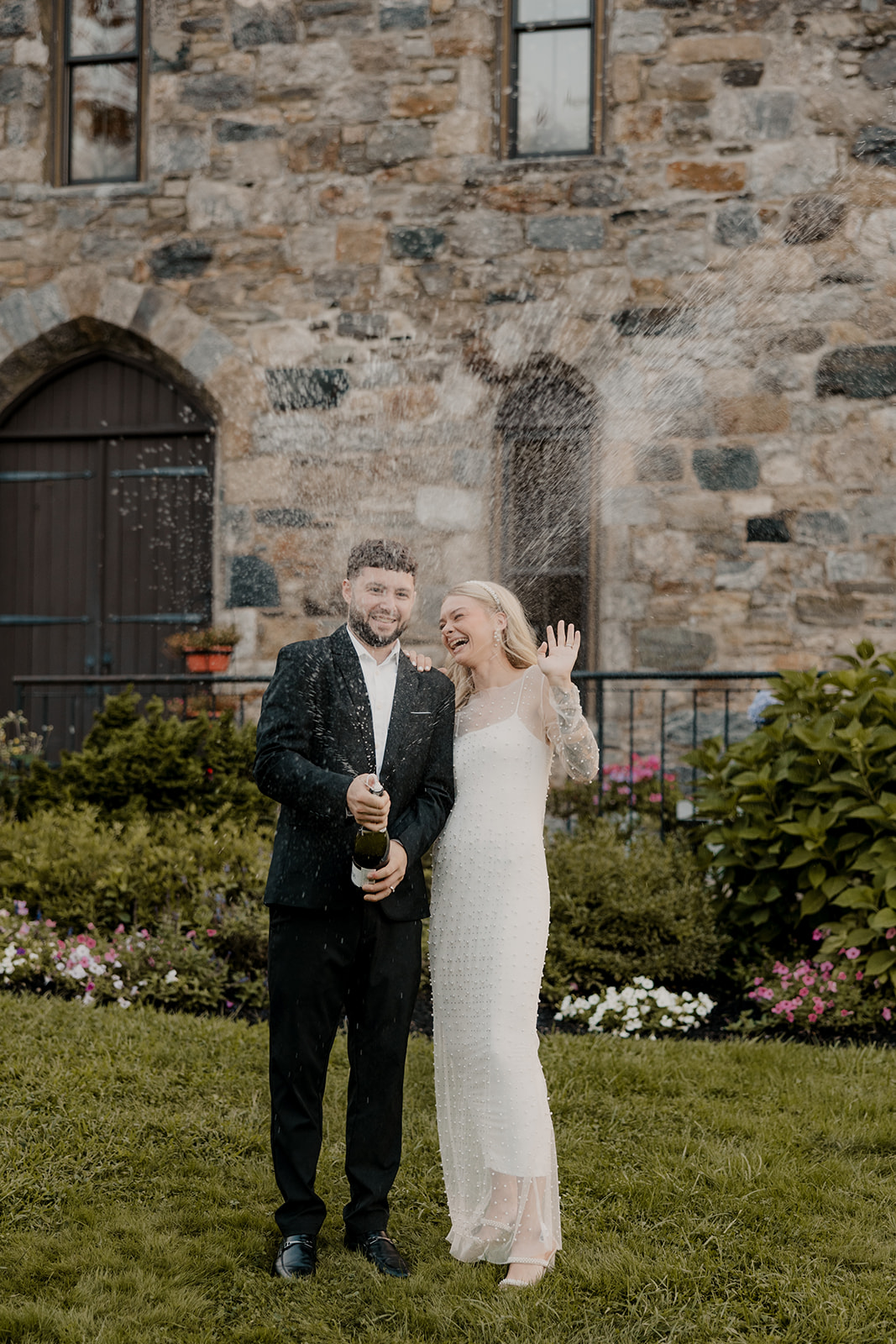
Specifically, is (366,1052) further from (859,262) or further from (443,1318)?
(859,262)

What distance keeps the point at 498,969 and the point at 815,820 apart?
2365mm

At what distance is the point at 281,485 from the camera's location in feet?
26.5

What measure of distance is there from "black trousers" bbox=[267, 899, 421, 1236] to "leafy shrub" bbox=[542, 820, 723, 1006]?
2.14m

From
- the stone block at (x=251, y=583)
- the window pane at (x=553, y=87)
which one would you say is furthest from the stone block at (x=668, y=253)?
the stone block at (x=251, y=583)

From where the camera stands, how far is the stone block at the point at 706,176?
764cm

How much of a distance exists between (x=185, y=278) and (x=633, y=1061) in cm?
601

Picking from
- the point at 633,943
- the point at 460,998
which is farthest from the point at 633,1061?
the point at 460,998

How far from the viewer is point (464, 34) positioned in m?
7.94

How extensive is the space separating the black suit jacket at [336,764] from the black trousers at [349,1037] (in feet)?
0.22

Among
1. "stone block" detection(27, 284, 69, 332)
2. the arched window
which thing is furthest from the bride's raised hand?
"stone block" detection(27, 284, 69, 332)

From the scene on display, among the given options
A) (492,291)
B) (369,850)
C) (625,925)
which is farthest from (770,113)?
(369,850)

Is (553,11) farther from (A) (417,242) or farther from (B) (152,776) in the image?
(B) (152,776)

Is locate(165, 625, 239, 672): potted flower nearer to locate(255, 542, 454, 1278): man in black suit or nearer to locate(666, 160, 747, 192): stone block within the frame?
locate(666, 160, 747, 192): stone block

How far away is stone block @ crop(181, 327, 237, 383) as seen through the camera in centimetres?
810
